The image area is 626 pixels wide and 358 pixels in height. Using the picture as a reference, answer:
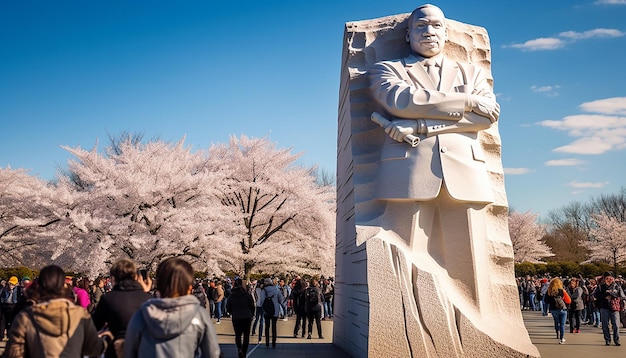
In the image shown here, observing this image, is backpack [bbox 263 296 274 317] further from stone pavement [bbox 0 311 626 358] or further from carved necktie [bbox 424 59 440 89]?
carved necktie [bbox 424 59 440 89]

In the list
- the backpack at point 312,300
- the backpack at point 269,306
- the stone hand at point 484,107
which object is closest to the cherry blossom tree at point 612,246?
the backpack at point 312,300

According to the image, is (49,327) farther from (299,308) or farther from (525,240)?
(525,240)

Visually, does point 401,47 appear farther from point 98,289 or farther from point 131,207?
point 131,207

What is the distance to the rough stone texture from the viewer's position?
291 inches

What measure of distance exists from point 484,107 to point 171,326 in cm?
603

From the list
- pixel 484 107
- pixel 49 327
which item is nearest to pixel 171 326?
pixel 49 327

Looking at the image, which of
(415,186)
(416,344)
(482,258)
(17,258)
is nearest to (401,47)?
(415,186)

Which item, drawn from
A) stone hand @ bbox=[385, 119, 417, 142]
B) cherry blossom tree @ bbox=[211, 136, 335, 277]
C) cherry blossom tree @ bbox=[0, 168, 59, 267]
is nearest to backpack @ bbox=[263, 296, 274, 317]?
stone hand @ bbox=[385, 119, 417, 142]

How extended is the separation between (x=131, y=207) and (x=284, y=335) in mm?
9340

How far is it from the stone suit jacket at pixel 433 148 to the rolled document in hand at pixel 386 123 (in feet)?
0.29

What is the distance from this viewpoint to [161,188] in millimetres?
22125

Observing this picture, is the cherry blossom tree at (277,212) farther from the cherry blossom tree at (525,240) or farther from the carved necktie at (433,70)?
the cherry blossom tree at (525,240)

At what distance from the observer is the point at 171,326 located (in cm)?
315

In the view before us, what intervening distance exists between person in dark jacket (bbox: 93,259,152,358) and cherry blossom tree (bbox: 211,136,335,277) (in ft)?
71.3
